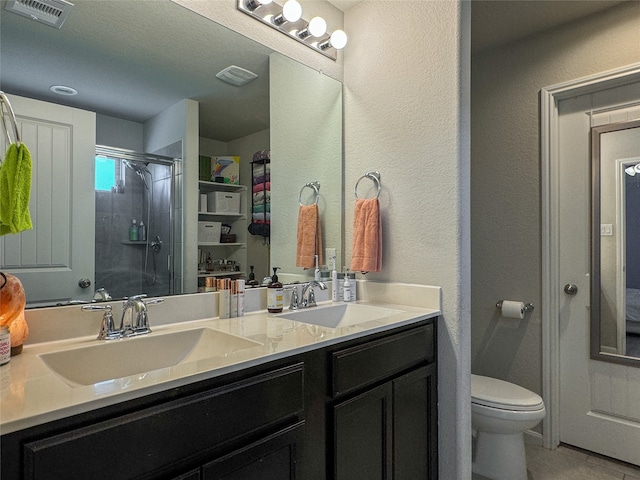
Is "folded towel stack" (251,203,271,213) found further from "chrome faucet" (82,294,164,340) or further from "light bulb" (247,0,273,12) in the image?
"light bulb" (247,0,273,12)

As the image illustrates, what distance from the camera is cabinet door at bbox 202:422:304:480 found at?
853 millimetres

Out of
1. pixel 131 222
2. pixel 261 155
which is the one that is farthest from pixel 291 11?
pixel 131 222

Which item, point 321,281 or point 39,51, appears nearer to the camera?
point 39,51

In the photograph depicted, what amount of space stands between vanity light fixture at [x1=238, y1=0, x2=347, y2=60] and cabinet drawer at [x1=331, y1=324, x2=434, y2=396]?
1.41 meters

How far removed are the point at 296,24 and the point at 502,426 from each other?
2.08 meters

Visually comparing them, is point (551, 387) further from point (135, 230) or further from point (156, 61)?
point (156, 61)

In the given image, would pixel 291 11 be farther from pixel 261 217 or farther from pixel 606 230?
pixel 606 230

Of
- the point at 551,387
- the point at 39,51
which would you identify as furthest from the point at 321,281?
the point at 551,387

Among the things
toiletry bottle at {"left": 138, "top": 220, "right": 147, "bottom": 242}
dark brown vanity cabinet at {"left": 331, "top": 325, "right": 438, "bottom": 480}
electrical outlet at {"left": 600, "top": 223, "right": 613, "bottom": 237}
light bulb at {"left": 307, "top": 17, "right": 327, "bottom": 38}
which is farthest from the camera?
electrical outlet at {"left": 600, "top": 223, "right": 613, "bottom": 237}

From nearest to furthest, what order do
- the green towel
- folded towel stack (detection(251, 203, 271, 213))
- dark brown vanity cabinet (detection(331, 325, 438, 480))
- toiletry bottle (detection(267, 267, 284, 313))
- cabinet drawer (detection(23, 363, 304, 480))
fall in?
cabinet drawer (detection(23, 363, 304, 480)) < the green towel < dark brown vanity cabinet (detection(331, 325, 438, 480)) < toiletry bottle (detection(267, 267, 284, 313)) < folded towel stack (detection(251, 203, 271, 213))

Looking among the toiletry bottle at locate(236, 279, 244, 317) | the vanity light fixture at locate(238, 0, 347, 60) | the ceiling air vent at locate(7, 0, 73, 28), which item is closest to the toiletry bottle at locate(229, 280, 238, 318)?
the toiletry bottle at locate(236, 279, 244, 317)

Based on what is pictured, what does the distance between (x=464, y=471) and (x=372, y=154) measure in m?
1.44

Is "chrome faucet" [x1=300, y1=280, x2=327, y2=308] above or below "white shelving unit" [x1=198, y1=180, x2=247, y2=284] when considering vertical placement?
below

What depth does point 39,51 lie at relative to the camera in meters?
1.11
